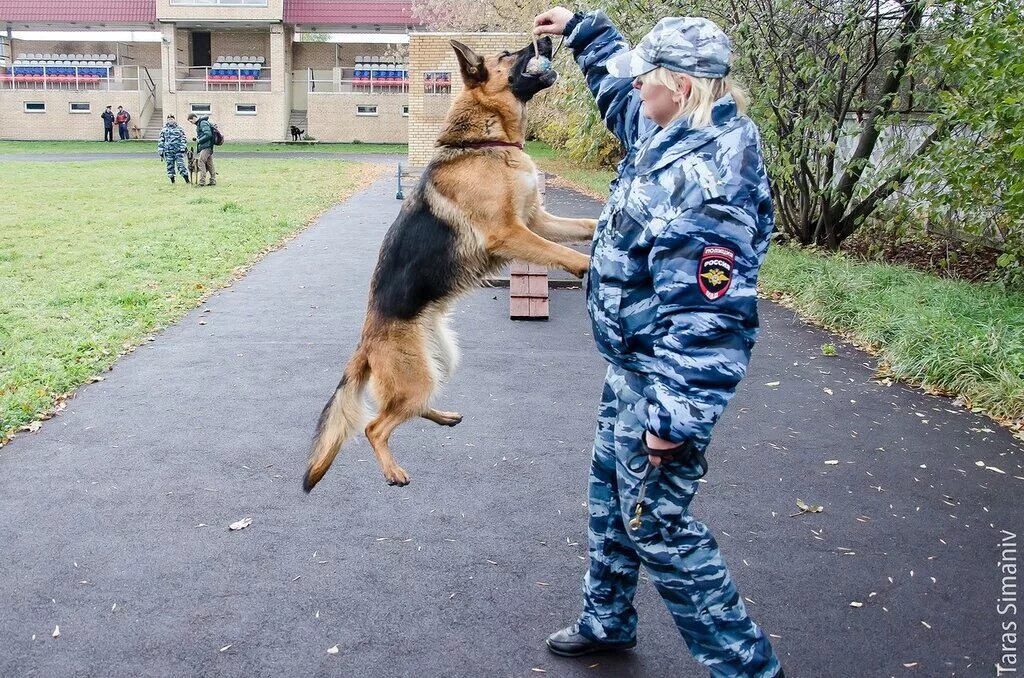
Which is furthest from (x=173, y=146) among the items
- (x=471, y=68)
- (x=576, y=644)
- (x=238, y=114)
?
(x=238, y=114)

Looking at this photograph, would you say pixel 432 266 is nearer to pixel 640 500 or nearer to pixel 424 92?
pixel 640 500

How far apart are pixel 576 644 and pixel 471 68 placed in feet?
8.34

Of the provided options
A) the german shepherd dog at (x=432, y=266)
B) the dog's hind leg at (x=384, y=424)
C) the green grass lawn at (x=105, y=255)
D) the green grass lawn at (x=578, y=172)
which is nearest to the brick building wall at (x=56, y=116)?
the green grass lawn at (x=105, y=255)

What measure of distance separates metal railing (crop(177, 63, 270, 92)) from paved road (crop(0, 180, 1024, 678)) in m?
44.2

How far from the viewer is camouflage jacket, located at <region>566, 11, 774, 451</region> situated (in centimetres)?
223

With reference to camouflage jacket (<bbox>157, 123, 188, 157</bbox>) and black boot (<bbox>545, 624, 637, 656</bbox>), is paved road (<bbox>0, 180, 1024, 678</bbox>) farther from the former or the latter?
camouflage jacket (<bbox>157, 123, 188, 157</bbox>)

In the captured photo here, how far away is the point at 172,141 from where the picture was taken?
21.6 meters

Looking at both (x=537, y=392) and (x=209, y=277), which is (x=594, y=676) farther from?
(x=209, y=277)

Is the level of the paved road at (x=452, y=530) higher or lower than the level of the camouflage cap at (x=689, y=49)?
lower

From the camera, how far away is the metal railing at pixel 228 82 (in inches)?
1841

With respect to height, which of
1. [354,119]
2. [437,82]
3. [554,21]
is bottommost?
[554,21]

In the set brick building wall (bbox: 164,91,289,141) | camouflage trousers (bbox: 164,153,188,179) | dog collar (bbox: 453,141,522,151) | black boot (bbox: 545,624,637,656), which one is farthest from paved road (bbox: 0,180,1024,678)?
brick building wall (bbox: 164,91,289,141)

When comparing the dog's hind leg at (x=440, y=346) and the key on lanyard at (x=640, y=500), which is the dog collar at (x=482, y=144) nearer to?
the dog's hind leg at (x=440, y=346)

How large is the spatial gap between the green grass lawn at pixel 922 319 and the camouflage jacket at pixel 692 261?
438cm
